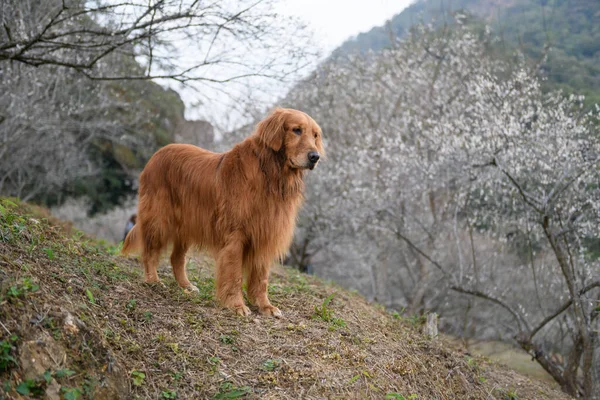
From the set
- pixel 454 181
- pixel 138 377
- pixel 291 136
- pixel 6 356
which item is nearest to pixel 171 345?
pixel 138 377

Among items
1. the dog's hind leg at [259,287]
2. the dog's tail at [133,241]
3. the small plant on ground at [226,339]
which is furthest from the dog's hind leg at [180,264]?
the small plant on ground at [226,339]

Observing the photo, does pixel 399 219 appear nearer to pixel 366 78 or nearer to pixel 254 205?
pixel 366 78

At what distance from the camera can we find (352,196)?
14.7 meters

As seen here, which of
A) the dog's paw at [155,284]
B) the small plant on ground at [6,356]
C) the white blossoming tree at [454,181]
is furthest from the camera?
the white blossoming tree at [454,181]

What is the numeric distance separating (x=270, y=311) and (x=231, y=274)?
21.1 inches

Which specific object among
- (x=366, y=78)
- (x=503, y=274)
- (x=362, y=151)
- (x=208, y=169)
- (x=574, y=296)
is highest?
(x=366, y=78)

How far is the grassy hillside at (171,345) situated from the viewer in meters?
2.94

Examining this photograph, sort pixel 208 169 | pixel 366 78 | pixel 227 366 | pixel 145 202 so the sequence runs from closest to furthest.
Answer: pixel 227 366, pixel 208 169, pixel 145 202, pixel 366 78

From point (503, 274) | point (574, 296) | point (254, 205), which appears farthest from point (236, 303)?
point (503, 274)

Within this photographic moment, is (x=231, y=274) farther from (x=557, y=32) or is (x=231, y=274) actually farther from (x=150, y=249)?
(x=557, y=32)

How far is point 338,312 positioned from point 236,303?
126 centimetres

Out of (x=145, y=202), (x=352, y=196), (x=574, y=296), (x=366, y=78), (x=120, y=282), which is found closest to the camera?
(x=120, y=282)

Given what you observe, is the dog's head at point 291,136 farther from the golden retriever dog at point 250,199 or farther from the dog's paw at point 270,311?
the dog's paw at point 270,311

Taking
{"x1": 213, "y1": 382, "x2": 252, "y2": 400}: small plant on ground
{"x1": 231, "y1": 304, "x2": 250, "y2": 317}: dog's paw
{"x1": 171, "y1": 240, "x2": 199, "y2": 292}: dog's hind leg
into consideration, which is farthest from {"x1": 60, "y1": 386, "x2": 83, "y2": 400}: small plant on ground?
{"x1": 171, "y1": 240, "x2": 199, "y2": 292}: dog's hind leg
